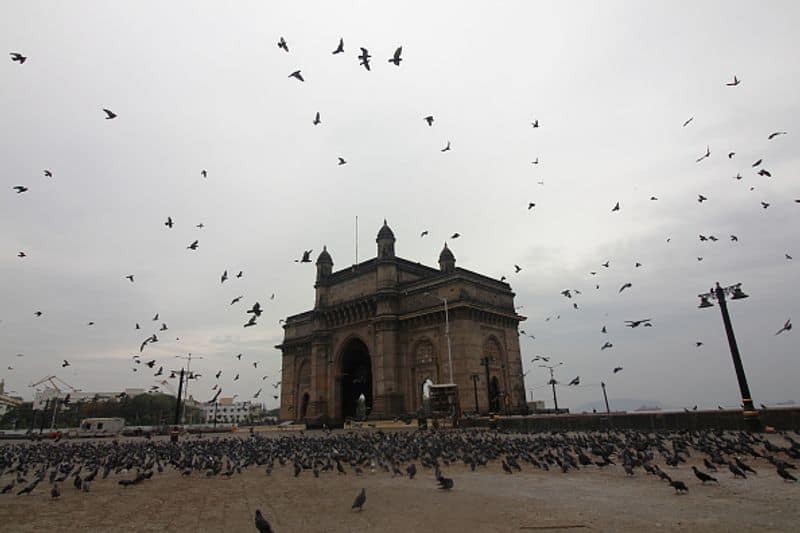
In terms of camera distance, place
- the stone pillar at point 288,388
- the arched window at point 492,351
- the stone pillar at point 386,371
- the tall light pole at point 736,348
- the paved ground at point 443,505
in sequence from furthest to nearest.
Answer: the stone pillar at point 288,388, the stone pillar at point 386,371, the arched window at point 492,351, the tall light pole at point 736,348, the paved ground at point 443,505

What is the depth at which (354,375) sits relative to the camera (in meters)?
55.7

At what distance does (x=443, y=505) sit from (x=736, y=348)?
603 inches

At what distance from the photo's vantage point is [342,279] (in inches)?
2083

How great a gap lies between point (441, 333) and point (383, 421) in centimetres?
965

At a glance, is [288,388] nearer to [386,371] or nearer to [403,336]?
[386,371]

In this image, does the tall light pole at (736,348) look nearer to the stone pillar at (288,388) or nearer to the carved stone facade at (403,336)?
the carved stone facade at (403,336)

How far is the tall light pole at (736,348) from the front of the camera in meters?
16.2

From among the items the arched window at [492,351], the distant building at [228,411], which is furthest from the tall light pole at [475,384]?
the distant building at [228,411]

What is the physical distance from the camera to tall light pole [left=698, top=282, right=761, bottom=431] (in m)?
16.2

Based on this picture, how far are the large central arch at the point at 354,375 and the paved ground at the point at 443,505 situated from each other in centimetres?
4089

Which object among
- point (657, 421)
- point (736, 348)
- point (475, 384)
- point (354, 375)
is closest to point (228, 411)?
point (354, 375)

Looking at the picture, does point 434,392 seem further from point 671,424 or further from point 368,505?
point 368,505

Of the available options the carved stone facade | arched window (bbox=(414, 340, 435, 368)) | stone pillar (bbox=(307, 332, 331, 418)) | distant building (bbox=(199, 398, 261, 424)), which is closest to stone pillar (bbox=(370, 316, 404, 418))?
the carved stone facade

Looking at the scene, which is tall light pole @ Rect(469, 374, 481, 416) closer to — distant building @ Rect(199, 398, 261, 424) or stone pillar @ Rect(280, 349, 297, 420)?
stone pillar @ Rect(280, 349, 297, 420)
